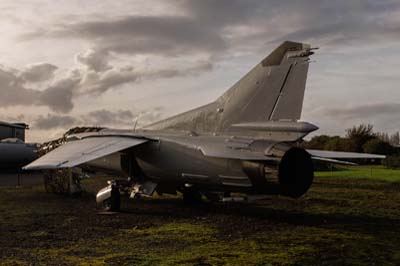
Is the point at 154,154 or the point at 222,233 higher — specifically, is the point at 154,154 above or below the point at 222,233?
above

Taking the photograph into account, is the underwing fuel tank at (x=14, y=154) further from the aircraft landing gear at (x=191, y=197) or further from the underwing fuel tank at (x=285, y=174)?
the underwing fuel tank at (x=285, y=174)

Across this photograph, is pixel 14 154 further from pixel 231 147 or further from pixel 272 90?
pixel 272 90

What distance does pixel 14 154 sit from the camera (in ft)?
92.8

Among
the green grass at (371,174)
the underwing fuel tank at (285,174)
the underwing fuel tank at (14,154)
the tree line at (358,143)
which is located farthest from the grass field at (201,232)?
the tree line at (358,143)

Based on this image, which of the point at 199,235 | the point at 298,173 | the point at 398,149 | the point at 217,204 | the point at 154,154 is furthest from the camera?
the point at 398,149

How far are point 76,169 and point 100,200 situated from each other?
11.6 feet

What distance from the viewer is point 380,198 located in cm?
1650

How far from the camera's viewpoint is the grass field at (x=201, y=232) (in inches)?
297

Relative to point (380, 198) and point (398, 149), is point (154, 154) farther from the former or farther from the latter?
point (398, 149)

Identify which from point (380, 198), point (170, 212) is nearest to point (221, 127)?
point (170, 212)

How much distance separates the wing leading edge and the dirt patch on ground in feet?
4.63

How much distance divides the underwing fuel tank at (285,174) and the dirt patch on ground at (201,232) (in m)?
0.85

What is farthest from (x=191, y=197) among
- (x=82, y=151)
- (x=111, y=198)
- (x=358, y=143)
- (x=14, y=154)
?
(x=358, y=143)

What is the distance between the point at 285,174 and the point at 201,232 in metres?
2.33
